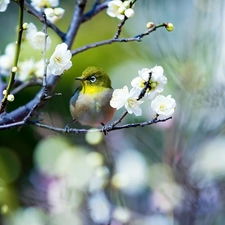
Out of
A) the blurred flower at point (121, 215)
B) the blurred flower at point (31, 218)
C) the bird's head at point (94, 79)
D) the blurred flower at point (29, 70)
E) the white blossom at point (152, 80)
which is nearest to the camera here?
the white blossom at point (152, 80)

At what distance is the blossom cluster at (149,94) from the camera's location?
0.49 meters

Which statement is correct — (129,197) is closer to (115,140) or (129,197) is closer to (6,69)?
(115,140)

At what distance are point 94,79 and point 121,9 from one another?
0.10 m

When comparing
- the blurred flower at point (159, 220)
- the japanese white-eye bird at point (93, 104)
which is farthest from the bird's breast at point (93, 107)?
the blurred flower at point (159, 220)

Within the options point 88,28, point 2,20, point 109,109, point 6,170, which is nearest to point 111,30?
point 88,28

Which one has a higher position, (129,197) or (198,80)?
(198,80)

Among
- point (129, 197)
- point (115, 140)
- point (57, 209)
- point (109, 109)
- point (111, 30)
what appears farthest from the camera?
point (111, 30)

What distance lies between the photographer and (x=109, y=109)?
0.67 m

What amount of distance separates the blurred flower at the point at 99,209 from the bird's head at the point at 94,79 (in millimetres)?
295

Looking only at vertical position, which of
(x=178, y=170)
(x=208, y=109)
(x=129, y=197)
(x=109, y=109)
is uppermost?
(x=109, y=109)

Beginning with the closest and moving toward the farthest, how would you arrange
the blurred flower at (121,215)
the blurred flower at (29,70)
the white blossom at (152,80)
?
1. the white blossom at (152,80)
2. the blurred flower at (29,70)
3. the blurred flower at (121,215)

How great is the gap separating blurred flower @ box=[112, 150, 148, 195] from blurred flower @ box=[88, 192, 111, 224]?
0.16 metres

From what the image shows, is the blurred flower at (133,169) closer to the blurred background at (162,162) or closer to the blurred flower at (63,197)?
the blurred background at (162,162)

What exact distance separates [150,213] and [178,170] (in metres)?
0.14
